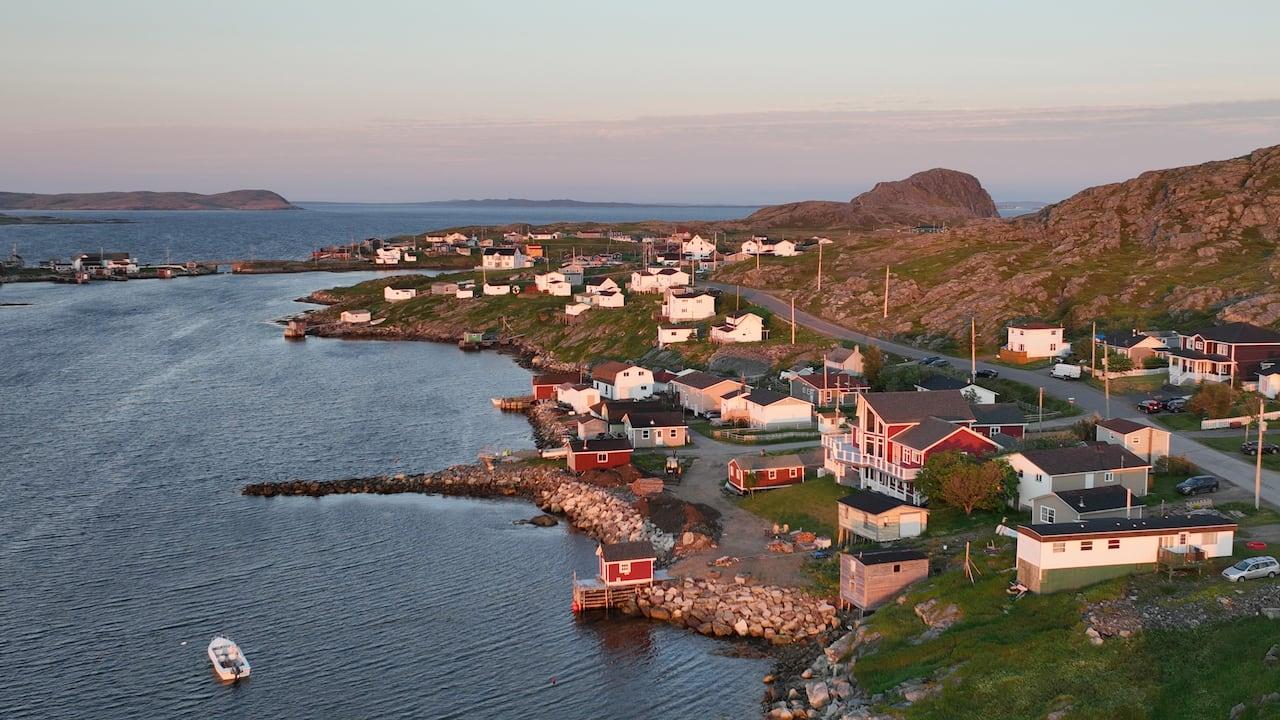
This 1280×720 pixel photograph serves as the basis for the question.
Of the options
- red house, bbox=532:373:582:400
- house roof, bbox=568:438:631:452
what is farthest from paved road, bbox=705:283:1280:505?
house roof, bbox=568:438:631:452

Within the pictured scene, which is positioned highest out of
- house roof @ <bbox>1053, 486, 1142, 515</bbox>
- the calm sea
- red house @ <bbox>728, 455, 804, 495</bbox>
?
house roof @ <bbox>1053, 486, 1142, 515</bbox>

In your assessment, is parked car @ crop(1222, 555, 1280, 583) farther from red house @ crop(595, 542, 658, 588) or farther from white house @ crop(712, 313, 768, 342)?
white house @ crop(712, 313, 768, 342)

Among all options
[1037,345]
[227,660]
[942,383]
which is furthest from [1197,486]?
[227,660]

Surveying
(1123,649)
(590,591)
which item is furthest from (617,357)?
(1123,649)

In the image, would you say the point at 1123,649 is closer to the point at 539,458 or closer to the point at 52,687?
the point at 52,687

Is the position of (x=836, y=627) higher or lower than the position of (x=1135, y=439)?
lower
